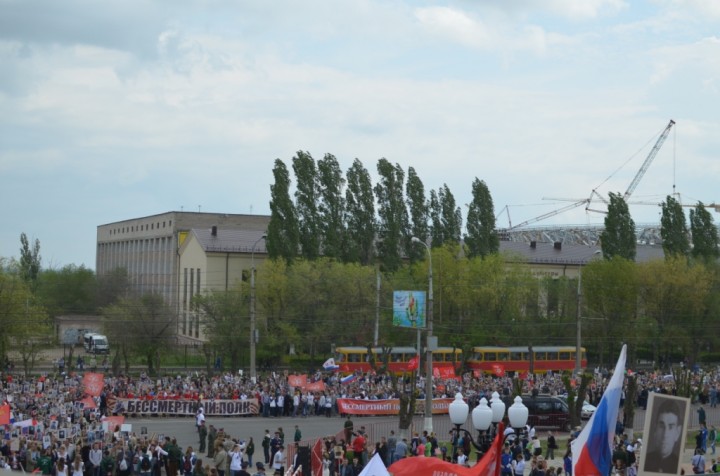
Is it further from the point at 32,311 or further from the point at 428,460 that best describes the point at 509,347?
the point at 428,460

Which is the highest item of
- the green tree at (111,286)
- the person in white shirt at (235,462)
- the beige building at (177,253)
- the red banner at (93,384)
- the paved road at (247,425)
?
the beige building at (177,253)

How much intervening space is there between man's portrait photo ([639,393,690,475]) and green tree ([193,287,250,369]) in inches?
2191

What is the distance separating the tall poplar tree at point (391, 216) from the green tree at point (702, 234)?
24.0m

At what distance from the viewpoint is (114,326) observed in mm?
67500

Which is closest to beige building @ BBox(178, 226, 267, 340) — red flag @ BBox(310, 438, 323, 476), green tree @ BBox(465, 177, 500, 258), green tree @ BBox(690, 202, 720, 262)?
green tree @ BBox(465, 177, 500, 258)

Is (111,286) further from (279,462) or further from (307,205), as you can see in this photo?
(279,462)

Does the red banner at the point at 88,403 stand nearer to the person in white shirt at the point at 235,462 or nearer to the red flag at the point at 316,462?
the person in white shirt at the point at 235,462

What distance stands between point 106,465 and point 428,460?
11.9m

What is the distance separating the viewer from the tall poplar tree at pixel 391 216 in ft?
249

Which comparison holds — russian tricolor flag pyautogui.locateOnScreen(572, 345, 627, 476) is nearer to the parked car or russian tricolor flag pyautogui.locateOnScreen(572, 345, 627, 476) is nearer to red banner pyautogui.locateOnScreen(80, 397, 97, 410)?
the parked car

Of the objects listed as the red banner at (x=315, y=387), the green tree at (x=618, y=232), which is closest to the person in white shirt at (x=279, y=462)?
the red banner at (x=315, y=387)

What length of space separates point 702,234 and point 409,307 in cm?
3395

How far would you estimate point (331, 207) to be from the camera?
74.4m


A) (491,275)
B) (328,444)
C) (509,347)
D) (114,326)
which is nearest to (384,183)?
(491,275)
